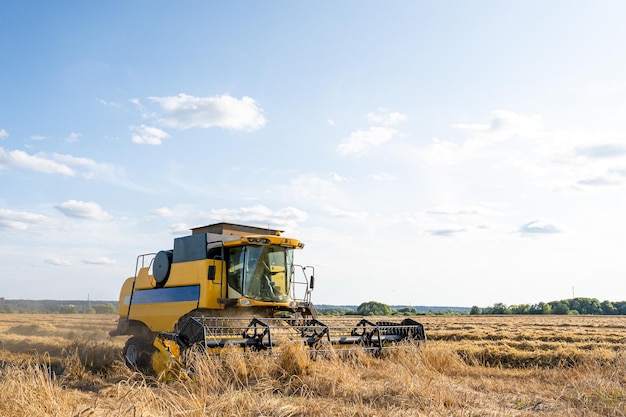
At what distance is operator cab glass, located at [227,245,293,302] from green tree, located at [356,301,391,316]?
53.9 meters

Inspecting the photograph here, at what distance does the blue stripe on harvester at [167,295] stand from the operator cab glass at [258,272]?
0.84 m

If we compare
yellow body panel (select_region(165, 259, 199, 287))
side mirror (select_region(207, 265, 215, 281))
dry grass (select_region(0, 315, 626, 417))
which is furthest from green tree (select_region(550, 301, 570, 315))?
side mirror (select_region(207, 265, 215, 281))

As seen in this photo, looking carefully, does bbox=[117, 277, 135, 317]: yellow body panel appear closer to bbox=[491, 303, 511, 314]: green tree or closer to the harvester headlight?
the harvester headlight

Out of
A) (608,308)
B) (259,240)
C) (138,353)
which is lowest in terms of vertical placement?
(608,308)

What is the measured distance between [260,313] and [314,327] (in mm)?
2000

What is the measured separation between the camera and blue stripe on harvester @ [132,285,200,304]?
12.0 m

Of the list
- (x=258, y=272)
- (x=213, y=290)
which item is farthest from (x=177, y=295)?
(x=258, y=272)

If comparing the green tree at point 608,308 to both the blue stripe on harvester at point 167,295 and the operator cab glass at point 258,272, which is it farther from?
the blue stripe on harvester at point 167,295

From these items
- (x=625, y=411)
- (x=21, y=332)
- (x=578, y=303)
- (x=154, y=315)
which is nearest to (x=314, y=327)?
(x=154, y=315)

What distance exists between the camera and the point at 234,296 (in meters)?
11.9

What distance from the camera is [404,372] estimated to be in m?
7.99

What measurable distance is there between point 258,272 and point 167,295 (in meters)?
2.31

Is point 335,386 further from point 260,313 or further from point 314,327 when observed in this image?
point 260,313

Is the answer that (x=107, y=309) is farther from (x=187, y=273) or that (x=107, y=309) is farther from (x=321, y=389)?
(x=321, y=389)
